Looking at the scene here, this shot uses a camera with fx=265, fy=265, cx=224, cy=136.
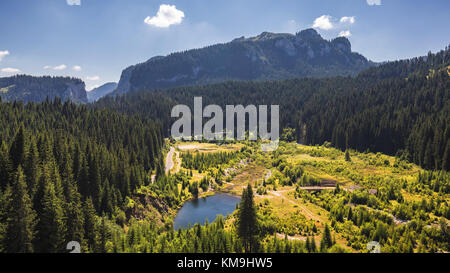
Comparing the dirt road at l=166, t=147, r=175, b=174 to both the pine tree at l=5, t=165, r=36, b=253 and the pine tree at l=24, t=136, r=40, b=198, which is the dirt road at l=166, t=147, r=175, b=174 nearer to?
the pine tree at l=24, t=136, r=40, b=198

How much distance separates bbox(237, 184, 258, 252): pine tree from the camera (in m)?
43.8

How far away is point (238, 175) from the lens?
11150cm

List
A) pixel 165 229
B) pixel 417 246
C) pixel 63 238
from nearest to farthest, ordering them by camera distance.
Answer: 1. pixel 63 238
2. pixel 417 246
3. pixel 165 229

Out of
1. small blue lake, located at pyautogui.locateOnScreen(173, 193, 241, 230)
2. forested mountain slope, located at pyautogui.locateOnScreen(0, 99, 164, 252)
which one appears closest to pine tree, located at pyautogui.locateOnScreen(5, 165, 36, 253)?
forested mountain slope, located at pyautogui.locateOnScreen(0, 99, 164, 252)

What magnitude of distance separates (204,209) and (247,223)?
113 feet

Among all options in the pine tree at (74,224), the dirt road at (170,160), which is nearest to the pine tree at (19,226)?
the pine tree at (74,224)

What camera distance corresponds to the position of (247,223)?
43812mm

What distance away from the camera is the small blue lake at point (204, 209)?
67588mm

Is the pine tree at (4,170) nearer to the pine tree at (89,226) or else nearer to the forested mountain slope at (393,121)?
the pine tree at (89,226)

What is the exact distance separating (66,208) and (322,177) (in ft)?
259

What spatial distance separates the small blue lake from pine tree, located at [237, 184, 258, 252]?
75.6ft

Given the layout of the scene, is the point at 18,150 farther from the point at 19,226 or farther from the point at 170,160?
the point at 170,160
